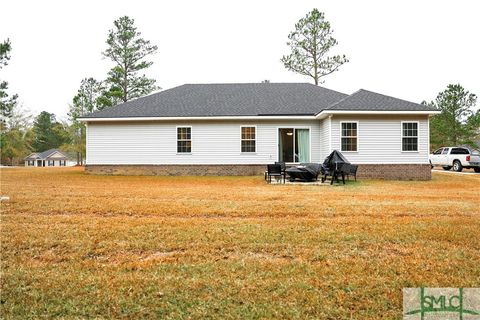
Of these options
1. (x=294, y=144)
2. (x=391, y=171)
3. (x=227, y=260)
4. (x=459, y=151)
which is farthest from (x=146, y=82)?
(x=227, y=260)

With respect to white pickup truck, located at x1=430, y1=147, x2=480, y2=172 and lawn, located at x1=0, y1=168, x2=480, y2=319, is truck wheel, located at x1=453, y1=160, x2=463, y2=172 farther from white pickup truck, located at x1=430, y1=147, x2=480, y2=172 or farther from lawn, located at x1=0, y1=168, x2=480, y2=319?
lawn, located at x1=0, y1=168, x2=480, y2=319

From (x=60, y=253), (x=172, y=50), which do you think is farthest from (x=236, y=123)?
(x=172, y=50)

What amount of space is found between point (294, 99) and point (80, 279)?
18727mm

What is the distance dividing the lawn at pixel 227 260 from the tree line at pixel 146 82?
80.9ft

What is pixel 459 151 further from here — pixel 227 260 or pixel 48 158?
pixel 48 158

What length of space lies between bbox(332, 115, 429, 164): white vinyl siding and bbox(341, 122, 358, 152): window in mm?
179

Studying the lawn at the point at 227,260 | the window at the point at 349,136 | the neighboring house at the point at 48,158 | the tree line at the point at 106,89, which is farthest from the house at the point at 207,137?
the neighboring house at the point at 48,158

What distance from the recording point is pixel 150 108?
19.5 metres

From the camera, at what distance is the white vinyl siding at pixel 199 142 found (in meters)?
18.7

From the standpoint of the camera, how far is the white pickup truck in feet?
72.8

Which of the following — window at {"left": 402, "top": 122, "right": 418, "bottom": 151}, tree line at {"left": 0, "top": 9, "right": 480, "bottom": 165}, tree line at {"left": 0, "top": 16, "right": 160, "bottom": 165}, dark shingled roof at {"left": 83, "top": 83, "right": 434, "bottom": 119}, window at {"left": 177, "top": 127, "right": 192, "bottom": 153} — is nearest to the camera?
window at {"left": 402, "top": 122, "right": 418, "bottom": 151}

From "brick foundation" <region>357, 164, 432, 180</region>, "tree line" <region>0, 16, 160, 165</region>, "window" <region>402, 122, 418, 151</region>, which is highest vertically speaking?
"tree line" <region>0, 16, 160, 165</region>

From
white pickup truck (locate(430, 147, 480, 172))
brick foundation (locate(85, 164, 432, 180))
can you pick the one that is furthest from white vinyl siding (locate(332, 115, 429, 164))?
white pickup truck (locate(430, 147, 480, 172))

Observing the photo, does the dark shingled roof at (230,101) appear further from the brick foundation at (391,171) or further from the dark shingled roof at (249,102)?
the brick foundation at (391,171)
